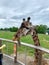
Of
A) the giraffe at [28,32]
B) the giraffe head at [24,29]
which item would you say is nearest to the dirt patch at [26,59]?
the giraffe at [28,32]

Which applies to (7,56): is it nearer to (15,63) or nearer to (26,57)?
(15,63)

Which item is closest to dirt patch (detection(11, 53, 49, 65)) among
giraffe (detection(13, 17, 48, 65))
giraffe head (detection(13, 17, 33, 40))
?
giraffe (detection(13, 17, 48, 65))

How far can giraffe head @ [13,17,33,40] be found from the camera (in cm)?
492

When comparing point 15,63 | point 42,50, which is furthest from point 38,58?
point 15,63

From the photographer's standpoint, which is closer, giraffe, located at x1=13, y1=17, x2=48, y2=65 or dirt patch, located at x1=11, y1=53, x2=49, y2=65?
giraffe, located at x1=13, y1=17, x2=48, y2=65

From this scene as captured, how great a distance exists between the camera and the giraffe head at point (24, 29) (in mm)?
4922

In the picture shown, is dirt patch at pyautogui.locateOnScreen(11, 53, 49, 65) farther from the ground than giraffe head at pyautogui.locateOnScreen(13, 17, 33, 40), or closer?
closer

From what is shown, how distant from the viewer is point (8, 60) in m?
6.02

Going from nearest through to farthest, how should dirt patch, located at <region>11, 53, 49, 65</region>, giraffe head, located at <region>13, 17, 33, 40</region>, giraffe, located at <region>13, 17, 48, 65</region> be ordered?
giraffe, located at <region>13, 17, 48, 65</region> < dirt patch, located at <region>11, 53, 49, 65</region> < giraffe head, located at <region>13, 17, 33, 40</region>

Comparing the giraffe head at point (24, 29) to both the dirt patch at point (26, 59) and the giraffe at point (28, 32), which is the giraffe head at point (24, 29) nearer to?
the giraffe at point (28, 32)

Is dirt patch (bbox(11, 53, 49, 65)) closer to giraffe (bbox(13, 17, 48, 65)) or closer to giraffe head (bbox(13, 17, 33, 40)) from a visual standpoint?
giraffe (bbox(13, 17, 48, 65))

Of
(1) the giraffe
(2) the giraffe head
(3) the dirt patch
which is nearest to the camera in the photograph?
(1) the giraffe

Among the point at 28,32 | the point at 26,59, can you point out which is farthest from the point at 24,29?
the point at 26,59

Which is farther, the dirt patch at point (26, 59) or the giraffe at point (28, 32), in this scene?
the dirt patch at point (26, 59)
